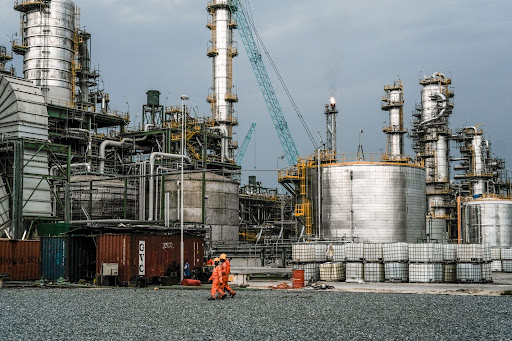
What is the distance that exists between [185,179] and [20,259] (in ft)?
63.4

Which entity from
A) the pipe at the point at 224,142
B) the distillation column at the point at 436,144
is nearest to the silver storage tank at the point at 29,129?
the pipe at the point at 224,142

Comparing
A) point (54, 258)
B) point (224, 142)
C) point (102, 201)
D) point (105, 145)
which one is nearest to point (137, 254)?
point (54, 258)

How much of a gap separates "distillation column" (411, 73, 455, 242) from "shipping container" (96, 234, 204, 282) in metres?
50.2

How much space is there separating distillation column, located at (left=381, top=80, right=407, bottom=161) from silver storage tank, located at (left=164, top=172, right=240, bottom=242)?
1165 inches

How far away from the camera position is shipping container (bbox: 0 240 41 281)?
→ 3622 centimetres

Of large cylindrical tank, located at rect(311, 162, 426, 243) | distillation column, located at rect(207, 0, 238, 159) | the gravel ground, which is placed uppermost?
distillation column, located at rect(207, 0, 238, 159)

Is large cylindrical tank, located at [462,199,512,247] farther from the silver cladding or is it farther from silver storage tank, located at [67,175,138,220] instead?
the silver cladding

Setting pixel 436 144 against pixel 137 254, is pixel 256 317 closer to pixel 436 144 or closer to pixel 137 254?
pixel 137 254

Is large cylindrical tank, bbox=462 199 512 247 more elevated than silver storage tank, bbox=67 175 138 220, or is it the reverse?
silver storage tank, bbox=67 175 138 220

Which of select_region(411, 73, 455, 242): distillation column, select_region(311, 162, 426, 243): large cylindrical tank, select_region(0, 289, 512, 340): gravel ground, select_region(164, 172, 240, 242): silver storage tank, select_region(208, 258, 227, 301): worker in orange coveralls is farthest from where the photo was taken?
select_region(411, 73, 455, 242): distillation column

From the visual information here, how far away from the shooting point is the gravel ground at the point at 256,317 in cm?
1515

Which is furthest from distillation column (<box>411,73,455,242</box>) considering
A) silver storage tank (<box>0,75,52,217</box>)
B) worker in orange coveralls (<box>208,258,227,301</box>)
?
worker in orange coveralls (<box>208,258,227,301</box>)

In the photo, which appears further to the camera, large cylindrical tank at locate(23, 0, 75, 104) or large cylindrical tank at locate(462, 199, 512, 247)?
large cylindrical tank at locate(23, 0, 75, 104)

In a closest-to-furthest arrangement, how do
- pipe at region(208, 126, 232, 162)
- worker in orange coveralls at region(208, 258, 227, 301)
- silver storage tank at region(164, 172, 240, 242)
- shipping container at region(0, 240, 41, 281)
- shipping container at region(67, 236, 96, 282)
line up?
1. worker in orange coveralls at region(208, 258, 227, 301)
2. shipping container at region(67, 236, 96, 282)
3. shipping container at region(0, 240, 41, 281)
4. silver storage tank at region(164, 172, 240, 242)
5. pipe at region(208, 126, 232, 162)
